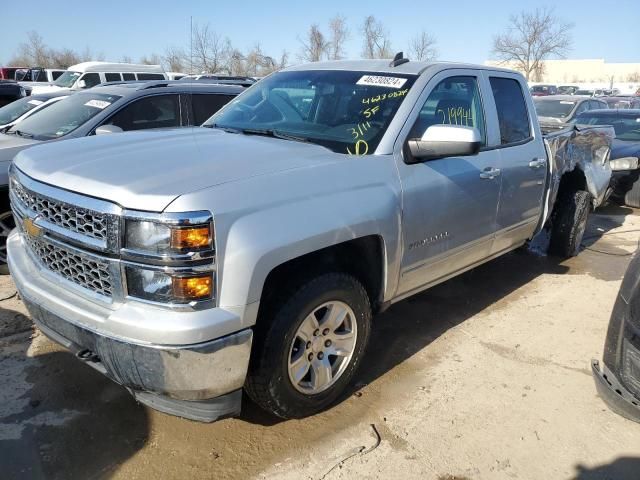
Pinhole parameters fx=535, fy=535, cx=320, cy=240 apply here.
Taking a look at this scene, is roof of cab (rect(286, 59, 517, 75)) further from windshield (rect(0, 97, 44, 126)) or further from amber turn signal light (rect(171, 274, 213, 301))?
windshield (rect(0, 97, 44, 126))

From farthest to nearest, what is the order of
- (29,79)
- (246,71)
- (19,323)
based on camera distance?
(246,71) < (29,79) < (19,323)

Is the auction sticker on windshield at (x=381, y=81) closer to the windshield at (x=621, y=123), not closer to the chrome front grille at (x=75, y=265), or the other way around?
the chrome front grille at (x=75, y=265)

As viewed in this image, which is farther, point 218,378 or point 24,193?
point 24,193

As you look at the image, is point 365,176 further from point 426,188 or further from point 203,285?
point 203,285

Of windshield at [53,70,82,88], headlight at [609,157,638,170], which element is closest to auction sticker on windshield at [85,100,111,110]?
headlight at [609,157,638,170]

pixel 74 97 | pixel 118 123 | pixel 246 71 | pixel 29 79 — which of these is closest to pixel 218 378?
pixel 118 123

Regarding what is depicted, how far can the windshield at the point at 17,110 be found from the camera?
7277 millimetres

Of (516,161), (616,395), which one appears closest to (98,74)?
(516,161)

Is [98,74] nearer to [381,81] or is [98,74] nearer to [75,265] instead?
[381,81]

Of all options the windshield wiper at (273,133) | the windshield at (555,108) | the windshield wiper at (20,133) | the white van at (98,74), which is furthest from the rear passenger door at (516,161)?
the white van at (98,74)

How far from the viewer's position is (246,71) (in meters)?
34.3

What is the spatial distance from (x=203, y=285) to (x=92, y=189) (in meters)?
0.65

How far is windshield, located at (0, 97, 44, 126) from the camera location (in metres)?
7.28

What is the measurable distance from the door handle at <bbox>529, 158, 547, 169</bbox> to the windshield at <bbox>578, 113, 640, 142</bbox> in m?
5.93
